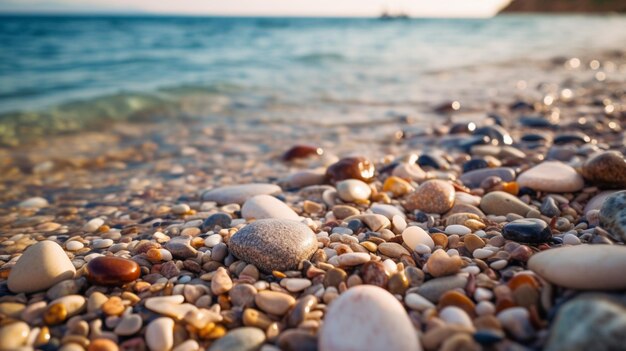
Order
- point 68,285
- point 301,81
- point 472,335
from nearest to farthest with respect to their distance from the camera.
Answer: point 472,335, point 68,285, point 301,81

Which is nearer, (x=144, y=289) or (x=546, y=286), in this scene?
(x=546, y=286)

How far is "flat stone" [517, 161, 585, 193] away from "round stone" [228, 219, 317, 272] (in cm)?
150

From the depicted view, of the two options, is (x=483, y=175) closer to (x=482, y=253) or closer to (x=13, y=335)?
(x=482, y=253)

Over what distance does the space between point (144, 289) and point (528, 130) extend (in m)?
3.97

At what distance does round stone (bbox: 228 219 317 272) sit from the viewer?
1.67 m

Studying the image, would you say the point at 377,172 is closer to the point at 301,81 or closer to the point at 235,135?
the point at 235,135

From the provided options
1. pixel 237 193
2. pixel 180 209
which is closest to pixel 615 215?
pixel 237 193

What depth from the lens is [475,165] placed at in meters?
2.94

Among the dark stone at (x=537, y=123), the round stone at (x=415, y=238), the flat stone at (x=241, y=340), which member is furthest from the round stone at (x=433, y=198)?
the dark stone at (x=537, y=123)

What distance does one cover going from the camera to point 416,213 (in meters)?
2.26

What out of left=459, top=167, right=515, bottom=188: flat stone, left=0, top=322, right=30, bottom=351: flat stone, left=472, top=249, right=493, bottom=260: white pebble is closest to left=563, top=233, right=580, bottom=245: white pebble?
left=472, top=249, right=493, bottom=260: white pebble

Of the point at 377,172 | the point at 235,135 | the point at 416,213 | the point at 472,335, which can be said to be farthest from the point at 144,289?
the point at 235,135

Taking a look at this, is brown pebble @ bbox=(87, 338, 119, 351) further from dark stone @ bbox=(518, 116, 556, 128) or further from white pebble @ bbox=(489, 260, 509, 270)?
dark stone @ bbox=(518, 116, 556, 128)

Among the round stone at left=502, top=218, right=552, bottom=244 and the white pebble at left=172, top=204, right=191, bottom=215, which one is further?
the white pebble at left=172, top=204, right=191, bottom=215
